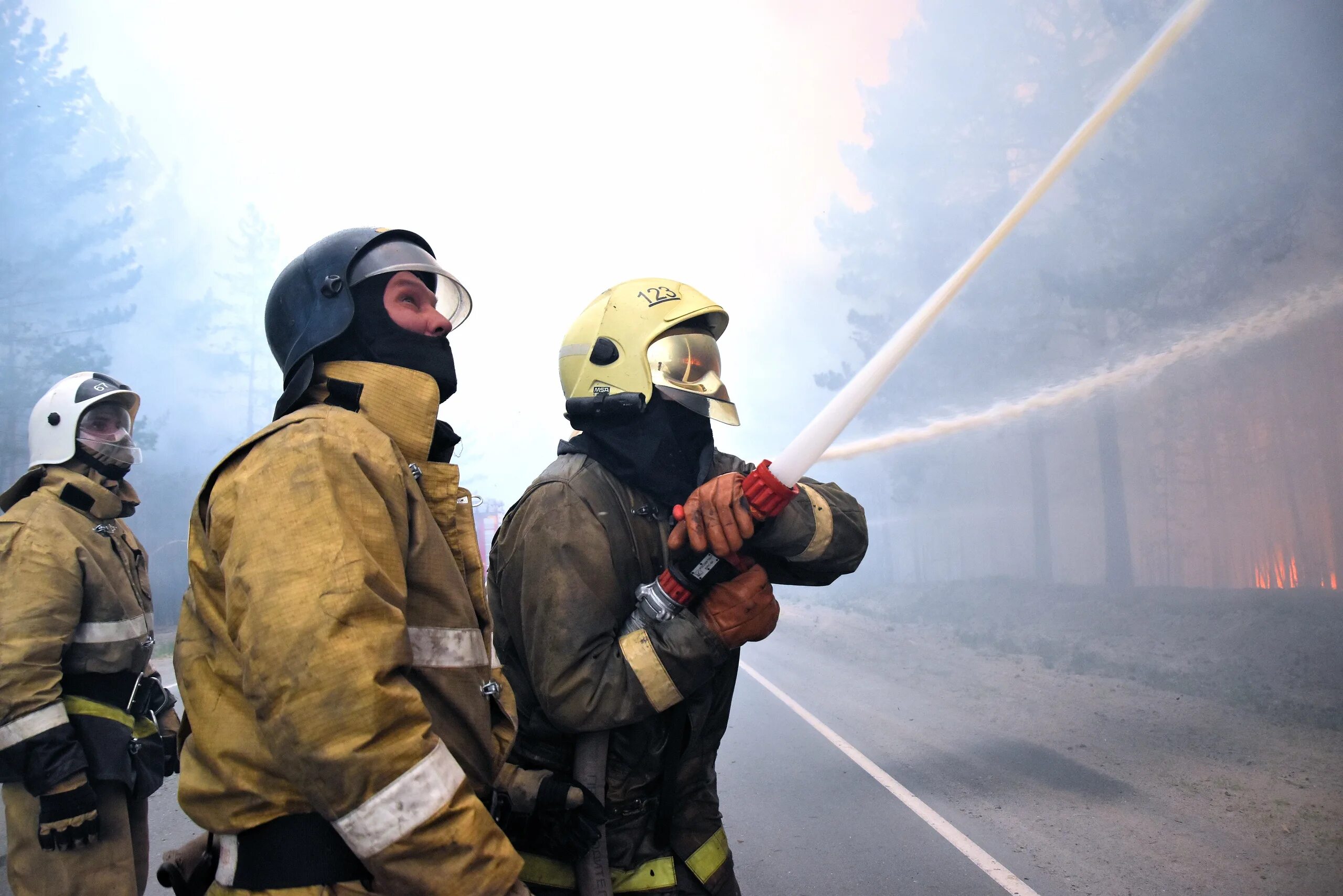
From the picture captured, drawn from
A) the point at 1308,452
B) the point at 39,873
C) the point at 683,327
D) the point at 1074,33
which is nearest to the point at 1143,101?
the point at 1074,33

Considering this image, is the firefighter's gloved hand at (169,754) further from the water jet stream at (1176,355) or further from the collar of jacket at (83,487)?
the water jet stream at (1176,355)

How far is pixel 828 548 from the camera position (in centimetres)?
276

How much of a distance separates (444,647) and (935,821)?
4502 mm

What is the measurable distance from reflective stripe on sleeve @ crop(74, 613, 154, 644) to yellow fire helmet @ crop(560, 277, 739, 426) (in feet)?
8.27

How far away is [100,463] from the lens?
13.3ft

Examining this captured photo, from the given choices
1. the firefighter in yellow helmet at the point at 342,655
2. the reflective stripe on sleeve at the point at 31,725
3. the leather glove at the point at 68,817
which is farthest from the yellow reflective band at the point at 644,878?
the reflective stripe on sleeve at the point at 31,725

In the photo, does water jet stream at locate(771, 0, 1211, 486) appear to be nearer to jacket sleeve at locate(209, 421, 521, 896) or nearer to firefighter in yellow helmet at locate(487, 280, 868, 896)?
firefighter in yellow helmet at locate(487, 280, 868, 896)

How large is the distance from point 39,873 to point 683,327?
10.9 ft

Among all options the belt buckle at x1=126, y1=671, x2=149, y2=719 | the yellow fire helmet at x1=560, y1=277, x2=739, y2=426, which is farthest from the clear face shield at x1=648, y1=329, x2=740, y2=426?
the belt buckle at x1=126, y1=671, x2=149, y2=719

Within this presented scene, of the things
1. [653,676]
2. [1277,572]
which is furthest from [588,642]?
[1277,572]

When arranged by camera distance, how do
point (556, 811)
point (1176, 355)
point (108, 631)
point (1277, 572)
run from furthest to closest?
point (1176, 355)
point (1277, 572)
point (108, 631)
point (556, 811)

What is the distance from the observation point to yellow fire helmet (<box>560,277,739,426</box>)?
271 cm

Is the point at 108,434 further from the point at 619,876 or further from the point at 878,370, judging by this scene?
the point at 878,370

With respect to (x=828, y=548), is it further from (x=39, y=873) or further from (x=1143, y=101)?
(x=1143, y=101)
